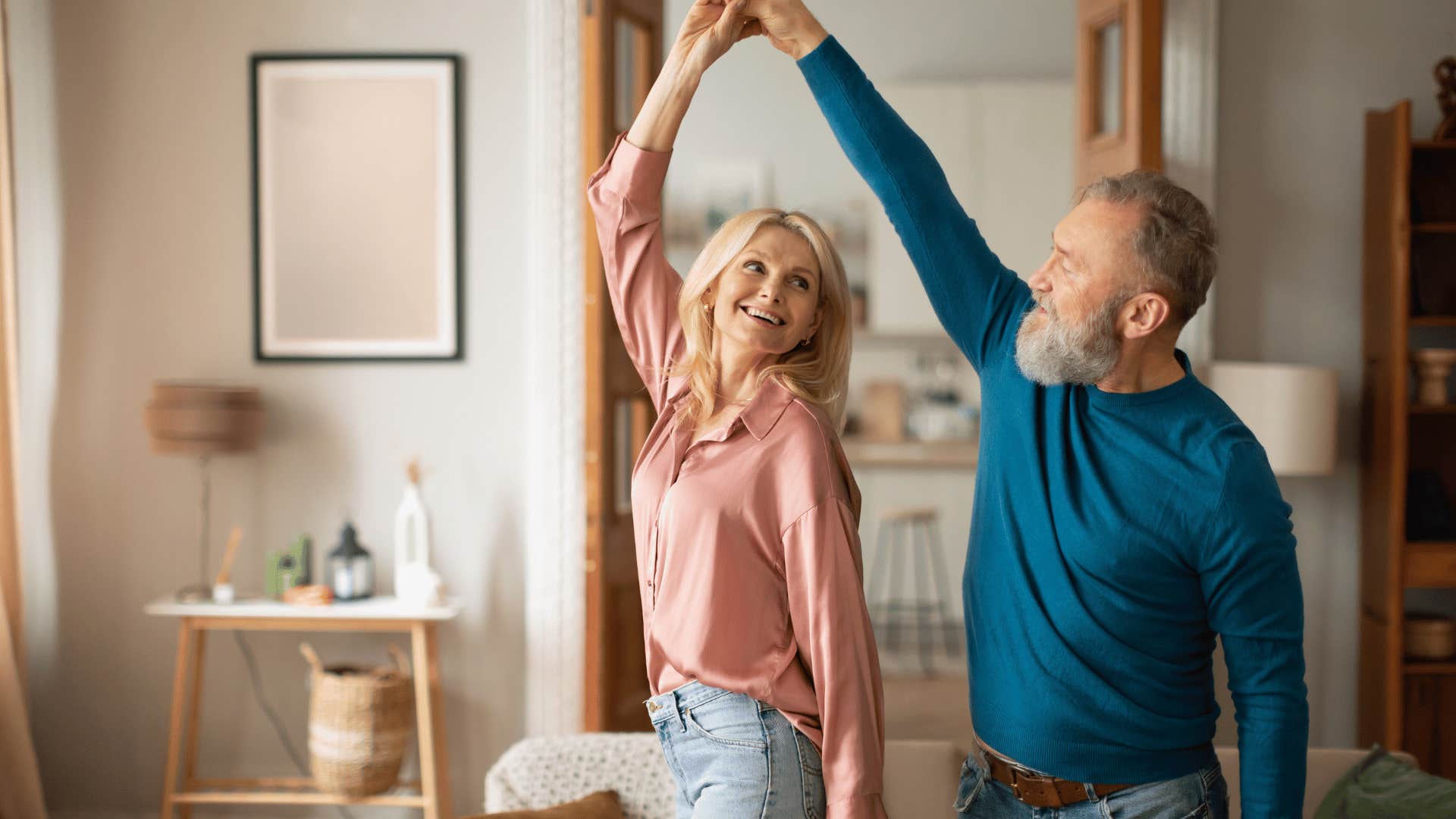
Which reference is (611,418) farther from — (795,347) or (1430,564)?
(1430,564)

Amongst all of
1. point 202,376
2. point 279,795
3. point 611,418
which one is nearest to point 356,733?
point 279,795

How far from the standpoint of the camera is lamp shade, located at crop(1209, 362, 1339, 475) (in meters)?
3.41

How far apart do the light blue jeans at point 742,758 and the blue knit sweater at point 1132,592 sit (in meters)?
0.31

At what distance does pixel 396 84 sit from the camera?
3.80 m

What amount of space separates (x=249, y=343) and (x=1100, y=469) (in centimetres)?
326

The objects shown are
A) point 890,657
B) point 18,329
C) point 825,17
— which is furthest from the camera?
point 890,657

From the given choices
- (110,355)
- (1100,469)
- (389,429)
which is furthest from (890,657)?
(1100,469)

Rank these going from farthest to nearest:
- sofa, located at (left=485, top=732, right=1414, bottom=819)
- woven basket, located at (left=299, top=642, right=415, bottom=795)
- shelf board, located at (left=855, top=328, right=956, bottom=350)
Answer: shelf board, located at (left=855, top=328, right=956, bottom=350) < woven basket, located at (left=299, top=642, right=415, bottom=795) < sofa, located at (left=485, top=732, right=1414, bottom=819)

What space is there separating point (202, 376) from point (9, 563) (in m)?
0.83

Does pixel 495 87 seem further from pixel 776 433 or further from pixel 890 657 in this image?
pixel 890 657

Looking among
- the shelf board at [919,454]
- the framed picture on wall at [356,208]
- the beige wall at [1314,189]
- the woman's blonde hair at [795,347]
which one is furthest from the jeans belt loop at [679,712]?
the shelf board at [919,454]

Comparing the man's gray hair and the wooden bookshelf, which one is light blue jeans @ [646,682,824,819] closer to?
the man's gray hair

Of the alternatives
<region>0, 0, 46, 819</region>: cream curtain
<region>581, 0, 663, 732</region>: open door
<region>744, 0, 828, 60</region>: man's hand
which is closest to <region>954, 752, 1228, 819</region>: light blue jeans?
<region>744, 0, 828, 60</region>: man's hand

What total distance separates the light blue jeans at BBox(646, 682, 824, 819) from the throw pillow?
825 mm
